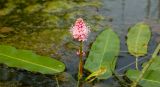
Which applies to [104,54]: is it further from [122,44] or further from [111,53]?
[122,44]

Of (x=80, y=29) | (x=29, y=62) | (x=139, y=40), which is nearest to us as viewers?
(x=80, y=29)

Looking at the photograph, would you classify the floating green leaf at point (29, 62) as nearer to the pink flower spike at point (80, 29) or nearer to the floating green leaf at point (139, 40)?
the pink flower spike at point (80, 29)

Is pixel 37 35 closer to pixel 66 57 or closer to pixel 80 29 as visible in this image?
pixel 66 57

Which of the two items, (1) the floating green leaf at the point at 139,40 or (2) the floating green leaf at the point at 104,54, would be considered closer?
(2) the floating green leaf at the point at 104,54

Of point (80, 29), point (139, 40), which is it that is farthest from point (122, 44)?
point (80, 29)

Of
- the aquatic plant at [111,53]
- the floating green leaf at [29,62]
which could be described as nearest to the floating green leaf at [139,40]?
the aquatic plant at [111,53]

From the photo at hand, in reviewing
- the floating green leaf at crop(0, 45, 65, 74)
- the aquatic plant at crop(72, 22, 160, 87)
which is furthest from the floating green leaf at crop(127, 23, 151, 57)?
the floating green leaf at crop(0, 45, 65, 74)
